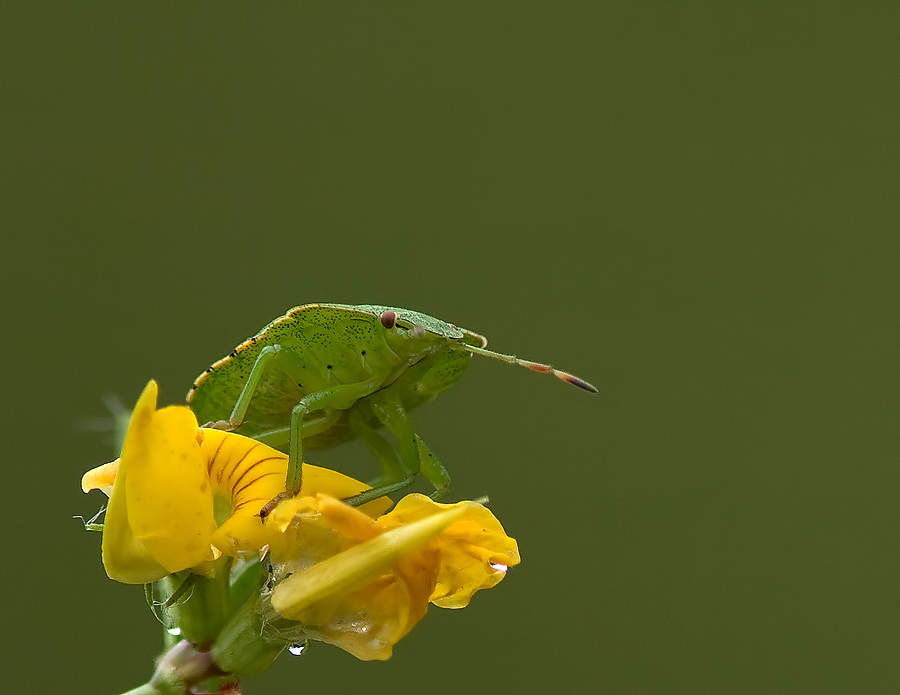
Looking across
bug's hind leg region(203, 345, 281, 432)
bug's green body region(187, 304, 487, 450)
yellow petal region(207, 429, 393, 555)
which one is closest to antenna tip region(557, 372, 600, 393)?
bug's green body region(187, 304, 487, 450)

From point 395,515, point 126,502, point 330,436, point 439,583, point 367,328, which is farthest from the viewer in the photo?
point 330,436

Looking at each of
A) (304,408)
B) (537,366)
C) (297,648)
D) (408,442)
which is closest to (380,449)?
(408,442)

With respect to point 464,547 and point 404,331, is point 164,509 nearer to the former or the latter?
point 464,547

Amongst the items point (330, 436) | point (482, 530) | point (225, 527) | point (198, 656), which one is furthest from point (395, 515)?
point (330, 436)

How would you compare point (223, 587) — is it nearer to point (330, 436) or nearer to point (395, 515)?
point (395, 515)

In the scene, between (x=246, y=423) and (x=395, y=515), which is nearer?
(x=395, y=515)

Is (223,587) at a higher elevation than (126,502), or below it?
below

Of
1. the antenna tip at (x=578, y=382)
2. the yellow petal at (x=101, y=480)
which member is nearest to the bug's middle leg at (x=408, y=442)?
the antenna tip at (x=578, y=382)
